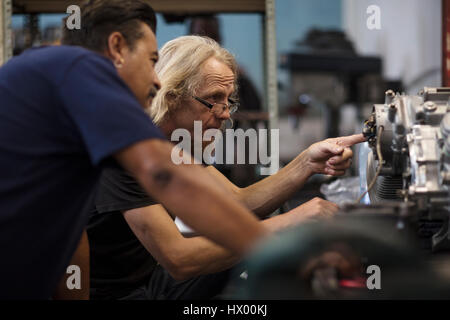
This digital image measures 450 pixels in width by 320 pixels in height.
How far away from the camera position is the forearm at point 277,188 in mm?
1764

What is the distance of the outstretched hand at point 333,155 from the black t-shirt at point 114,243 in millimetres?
531

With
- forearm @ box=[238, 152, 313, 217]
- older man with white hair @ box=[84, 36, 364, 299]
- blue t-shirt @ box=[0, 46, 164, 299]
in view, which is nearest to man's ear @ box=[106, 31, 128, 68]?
blue t-shirt @ box=[0, 46, 164, 299]

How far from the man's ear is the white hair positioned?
0.70 meters

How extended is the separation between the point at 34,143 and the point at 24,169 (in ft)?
0.16

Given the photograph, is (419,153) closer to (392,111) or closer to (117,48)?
(392,111)

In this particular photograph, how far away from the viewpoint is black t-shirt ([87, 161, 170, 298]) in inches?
62.4

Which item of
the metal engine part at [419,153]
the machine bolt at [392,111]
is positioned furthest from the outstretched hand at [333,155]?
the machine bolt at [392,111]

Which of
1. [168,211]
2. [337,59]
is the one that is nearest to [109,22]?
[168,211]

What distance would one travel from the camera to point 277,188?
182 centimetres

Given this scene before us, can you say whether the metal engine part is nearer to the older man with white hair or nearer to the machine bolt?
the machine bolt

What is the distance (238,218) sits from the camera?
84 cm

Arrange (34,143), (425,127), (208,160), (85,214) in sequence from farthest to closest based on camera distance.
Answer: (208,160) < (425,127) < (85,214) < (34,143)

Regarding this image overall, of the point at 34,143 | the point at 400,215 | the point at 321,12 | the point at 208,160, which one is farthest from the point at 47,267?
the point at 321,12

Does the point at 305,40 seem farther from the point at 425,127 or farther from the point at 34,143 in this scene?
the point at 34,143
